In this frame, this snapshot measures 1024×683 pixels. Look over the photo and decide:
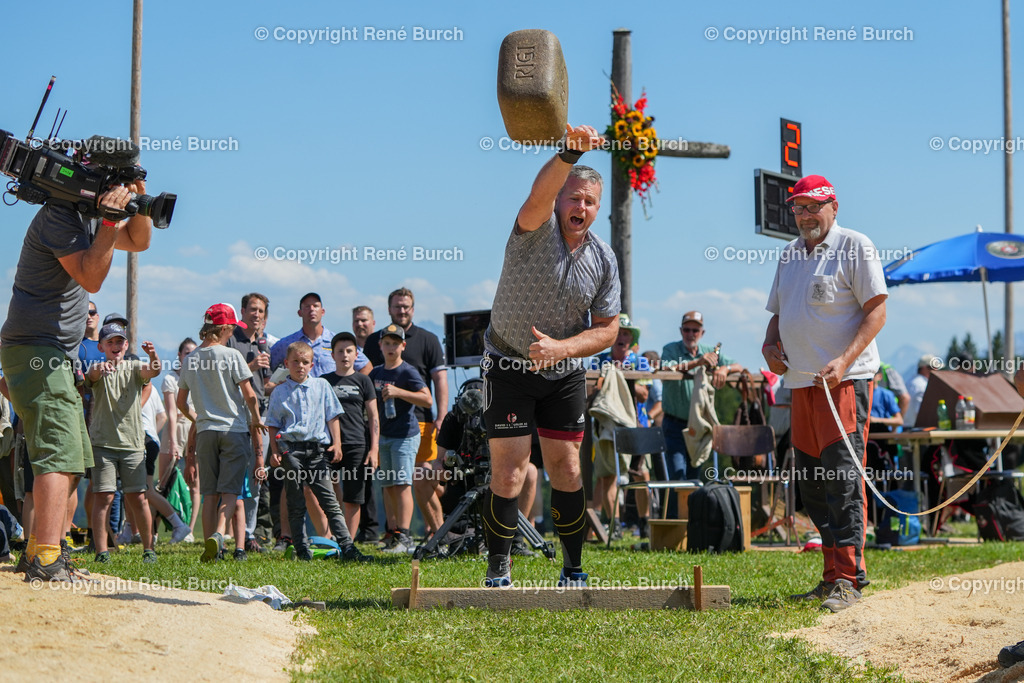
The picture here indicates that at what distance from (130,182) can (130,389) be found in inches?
158

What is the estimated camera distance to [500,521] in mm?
5453

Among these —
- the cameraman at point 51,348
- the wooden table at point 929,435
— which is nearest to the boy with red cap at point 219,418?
the cameraman at point 51,348

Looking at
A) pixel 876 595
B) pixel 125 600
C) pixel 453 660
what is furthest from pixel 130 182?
pixel 876 595

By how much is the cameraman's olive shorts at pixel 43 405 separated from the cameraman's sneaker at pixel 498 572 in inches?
85.2

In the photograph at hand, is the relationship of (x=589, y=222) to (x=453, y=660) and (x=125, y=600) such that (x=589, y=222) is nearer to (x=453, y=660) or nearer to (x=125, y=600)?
(x=453, y=660)

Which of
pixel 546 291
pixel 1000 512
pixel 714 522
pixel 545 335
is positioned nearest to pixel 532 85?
pixel 546 291

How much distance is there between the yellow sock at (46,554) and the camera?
5.07 meters

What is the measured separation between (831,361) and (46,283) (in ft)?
14.0

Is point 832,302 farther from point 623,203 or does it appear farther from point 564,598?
point 623,203

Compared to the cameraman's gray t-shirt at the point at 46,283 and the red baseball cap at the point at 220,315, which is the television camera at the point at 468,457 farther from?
the cameraman's gray t-shirt at the point at 46,283

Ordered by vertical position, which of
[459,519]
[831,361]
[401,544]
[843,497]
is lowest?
[401,544]

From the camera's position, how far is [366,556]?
848 centimetres

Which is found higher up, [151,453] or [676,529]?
[151,453]

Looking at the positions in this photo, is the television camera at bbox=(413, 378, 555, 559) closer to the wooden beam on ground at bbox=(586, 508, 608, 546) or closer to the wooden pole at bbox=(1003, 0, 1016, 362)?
the wooden beam on ground at bbox=(586, 508, 608, 546)
